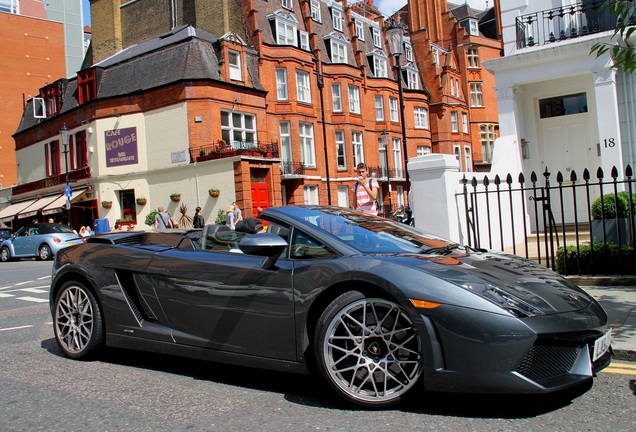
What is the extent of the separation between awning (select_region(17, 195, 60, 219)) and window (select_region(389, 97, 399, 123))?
23.8 meters

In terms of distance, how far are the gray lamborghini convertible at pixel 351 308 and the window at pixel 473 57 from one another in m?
50.0

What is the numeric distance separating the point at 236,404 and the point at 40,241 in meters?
21.0

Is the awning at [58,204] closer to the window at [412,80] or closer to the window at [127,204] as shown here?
the window at [127,204]

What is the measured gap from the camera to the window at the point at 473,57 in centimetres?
5069

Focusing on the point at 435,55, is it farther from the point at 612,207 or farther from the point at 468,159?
the point at 612,207

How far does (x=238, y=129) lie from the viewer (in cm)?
2997

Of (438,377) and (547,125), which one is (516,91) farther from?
(438,377)

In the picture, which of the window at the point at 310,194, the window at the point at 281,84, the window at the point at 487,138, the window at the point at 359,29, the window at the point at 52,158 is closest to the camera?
the window at the point at 281,84

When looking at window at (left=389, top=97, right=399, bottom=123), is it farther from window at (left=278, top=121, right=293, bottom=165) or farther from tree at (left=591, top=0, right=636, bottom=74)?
tree at (left=591, top=0, right=636, bottom=74)

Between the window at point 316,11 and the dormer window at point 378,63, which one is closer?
the window at point 316,11

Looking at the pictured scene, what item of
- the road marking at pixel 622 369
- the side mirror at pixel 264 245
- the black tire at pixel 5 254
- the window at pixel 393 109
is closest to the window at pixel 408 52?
the window at pixel 393 109

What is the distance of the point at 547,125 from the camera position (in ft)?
42.7

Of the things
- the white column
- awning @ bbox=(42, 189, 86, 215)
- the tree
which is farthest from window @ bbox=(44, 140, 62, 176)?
the tree

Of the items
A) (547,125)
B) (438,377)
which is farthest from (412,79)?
(438,377)
